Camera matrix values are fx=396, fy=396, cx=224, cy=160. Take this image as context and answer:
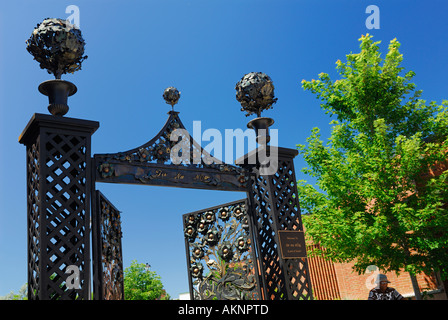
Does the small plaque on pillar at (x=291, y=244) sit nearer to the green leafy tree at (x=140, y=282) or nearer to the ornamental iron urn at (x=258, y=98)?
the ornamental iron urn at (x=258, y=98)

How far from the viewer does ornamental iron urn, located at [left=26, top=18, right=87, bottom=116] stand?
19.8ft

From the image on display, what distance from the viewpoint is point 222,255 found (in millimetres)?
7883

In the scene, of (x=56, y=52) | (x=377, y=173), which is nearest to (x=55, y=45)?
(x=56, y=52)

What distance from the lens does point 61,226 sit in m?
5.34

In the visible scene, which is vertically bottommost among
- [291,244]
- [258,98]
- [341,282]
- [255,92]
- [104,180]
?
[341,282]

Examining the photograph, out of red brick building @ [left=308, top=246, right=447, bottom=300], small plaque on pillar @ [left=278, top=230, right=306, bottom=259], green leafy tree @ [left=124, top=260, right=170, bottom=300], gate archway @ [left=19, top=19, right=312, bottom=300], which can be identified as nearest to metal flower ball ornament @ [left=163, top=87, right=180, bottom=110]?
gate archway @ [left=19, top=19, right=312, bottom=300]

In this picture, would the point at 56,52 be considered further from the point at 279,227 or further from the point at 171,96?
the point at 279,227

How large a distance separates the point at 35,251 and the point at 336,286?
69.5ft

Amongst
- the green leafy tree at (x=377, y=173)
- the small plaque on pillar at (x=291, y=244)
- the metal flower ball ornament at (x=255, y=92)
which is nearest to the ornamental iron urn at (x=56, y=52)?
the metal flower ball ornament at (x=255, y=92)

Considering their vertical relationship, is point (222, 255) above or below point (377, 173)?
below

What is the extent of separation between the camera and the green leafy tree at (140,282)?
37528mm

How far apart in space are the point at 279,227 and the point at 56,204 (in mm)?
3882

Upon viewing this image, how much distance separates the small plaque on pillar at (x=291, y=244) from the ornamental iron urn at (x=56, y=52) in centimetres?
429
